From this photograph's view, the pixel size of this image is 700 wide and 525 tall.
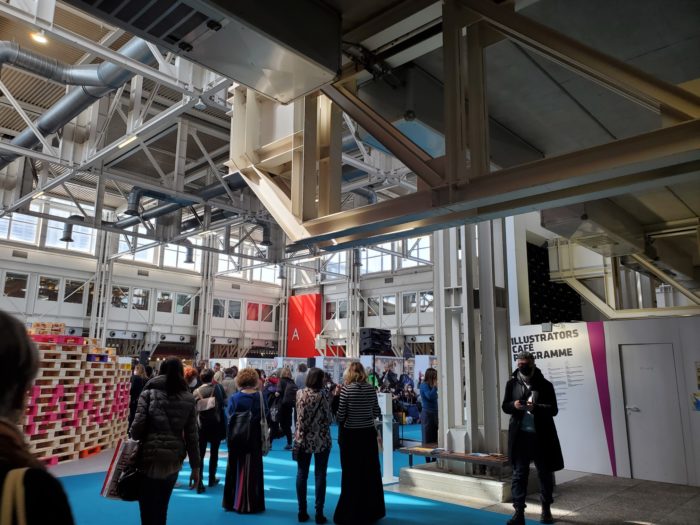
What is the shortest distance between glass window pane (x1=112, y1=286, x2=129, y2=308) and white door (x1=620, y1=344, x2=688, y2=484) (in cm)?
1883

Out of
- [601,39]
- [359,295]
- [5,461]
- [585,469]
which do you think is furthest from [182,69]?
[359,295]

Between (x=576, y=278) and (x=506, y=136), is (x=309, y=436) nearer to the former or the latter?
(x=506, y=136)

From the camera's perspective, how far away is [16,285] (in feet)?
62.3

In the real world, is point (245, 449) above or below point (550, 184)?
below

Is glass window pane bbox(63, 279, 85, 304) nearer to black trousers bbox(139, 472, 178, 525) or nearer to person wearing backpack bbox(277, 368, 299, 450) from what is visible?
person wearing backpack bbox(277, 368, 299, 450)

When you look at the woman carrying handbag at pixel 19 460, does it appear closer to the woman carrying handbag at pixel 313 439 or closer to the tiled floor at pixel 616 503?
the woman carrying handbag at pixel 313 439

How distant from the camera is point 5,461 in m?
0.90

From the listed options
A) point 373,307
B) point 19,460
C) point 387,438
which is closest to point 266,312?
point 373,307

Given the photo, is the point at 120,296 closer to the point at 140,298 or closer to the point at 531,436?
the point at 140,298

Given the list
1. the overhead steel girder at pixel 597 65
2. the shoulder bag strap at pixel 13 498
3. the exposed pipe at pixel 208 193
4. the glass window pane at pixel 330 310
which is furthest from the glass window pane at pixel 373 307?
the shoulder bag strap at pixel 13 498

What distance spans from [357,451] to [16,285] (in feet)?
60.7

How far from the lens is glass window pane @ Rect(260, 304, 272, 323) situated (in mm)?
26422

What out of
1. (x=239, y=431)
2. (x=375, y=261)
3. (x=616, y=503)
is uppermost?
(x=375, y=261)

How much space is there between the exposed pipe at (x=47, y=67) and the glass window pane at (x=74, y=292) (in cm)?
1408
